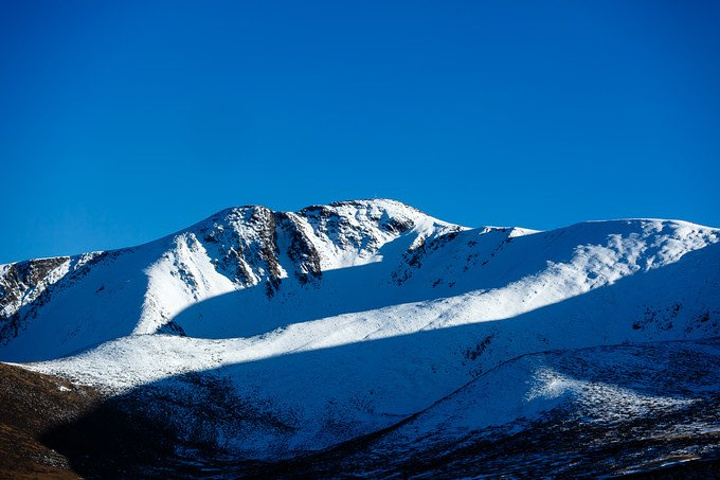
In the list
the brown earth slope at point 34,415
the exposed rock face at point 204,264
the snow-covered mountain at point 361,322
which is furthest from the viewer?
the exposed rock face at point 204,264

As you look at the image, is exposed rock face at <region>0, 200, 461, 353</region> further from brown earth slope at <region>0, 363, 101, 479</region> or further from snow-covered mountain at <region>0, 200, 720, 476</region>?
brown earth slope at <region>0, 363, 101, 479</region>

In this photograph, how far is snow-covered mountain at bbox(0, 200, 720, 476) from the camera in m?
38.5

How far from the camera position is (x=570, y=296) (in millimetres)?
64188

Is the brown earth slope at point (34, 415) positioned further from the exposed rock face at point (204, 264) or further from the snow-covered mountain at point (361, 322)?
the exposed rock face at point (204, 264)

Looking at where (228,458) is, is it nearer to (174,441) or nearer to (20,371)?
(174,441)

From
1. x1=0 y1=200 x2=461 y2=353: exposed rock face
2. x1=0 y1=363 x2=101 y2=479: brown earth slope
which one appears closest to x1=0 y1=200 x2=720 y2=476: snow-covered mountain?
x1=0 y1=200 x2=461 y2=353: exposed rock face

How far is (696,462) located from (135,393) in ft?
112

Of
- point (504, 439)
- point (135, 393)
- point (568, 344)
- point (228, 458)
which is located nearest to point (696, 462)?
point (504, 439)

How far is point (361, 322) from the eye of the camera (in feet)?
197

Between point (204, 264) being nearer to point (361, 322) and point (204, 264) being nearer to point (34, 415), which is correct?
point (361, 322)

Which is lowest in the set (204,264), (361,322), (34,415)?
(34,415)

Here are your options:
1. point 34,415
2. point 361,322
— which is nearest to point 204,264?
point 361,322

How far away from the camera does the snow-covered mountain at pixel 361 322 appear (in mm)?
38500

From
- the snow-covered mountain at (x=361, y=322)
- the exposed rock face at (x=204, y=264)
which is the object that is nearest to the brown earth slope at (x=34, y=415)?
the snow-covered mountain at (x=361, y=322)
